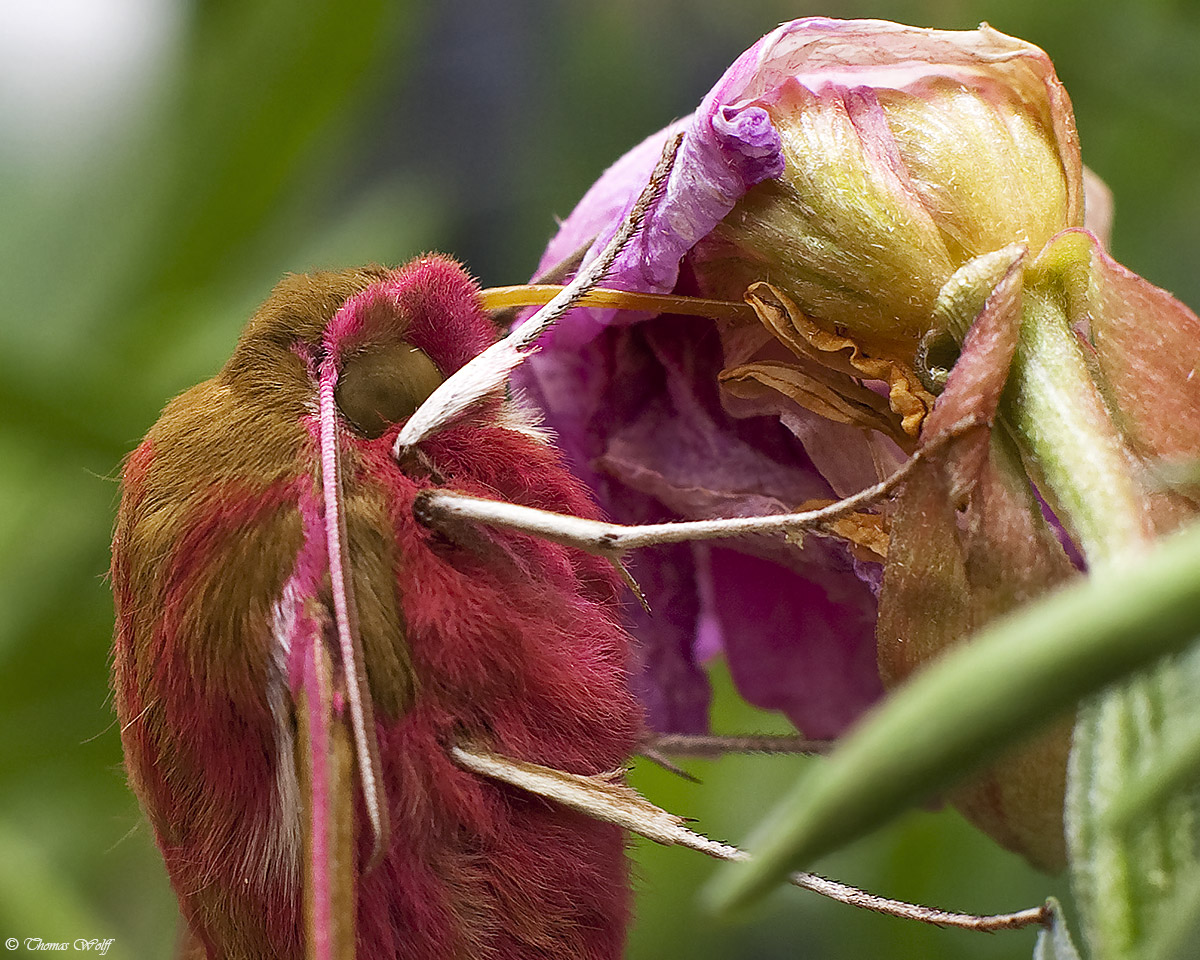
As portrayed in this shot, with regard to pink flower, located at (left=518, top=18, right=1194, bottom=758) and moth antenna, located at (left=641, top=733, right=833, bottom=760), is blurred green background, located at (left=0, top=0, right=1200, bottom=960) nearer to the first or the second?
moth antenna, located at (left=641, top=733, right=833, bottom=760)

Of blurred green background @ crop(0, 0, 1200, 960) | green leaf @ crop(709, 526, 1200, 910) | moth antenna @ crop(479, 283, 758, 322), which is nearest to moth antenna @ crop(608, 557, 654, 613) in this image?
moth antenna @ crop(479, 283, 758, 322)

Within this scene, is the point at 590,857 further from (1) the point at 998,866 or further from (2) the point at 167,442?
(1) the point at 998,866

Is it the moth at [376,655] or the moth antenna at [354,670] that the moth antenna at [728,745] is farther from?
the moth antenna at [354,670]

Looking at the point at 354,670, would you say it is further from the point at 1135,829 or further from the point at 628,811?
the point at 1135,829

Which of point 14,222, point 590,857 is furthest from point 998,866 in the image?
point 14,222

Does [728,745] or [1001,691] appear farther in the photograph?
[728,745]
